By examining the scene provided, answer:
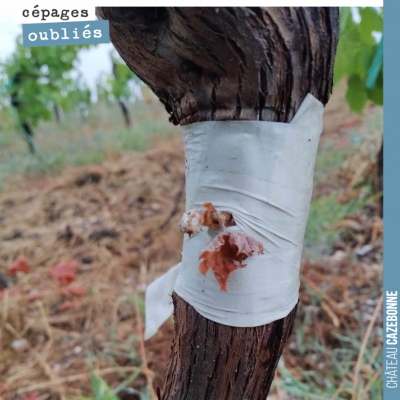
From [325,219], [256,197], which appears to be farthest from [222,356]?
[325,219]

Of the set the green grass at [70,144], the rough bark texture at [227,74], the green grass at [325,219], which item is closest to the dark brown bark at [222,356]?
the rough bark texture at [227,74]

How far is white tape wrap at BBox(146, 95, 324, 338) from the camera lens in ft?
1.17

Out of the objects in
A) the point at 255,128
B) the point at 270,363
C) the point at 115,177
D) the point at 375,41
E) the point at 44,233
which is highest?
the point at 375,41

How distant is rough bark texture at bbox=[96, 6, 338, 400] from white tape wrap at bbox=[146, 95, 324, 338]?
2cm

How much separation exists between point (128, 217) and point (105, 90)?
3.57m

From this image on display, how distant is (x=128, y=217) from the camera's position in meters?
2.09

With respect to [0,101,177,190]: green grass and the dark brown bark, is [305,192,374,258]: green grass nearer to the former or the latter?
the dark brown bark

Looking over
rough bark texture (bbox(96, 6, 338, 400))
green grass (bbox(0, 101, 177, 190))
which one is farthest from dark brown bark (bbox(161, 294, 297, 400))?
green grass (bbox(0, 101, 177, 190))

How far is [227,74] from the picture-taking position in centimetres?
34

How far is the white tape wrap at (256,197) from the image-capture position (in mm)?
356

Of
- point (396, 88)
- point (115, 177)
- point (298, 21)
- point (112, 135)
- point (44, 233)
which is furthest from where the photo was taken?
point (112, 135)

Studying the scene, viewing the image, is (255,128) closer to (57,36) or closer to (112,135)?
(57,36)

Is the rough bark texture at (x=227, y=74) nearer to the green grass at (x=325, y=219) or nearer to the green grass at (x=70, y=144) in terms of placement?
the green grass at (x=325, y=219)

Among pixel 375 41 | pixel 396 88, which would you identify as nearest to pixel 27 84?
pixel 375 41
